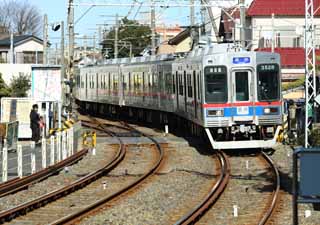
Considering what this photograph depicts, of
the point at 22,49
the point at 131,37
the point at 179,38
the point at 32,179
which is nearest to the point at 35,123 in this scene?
the point at 32,179

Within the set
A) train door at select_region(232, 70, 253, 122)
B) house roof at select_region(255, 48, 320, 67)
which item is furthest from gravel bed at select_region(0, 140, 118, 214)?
house roof at select_region(255, 48, 320, 67)

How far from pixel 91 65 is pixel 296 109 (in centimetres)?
1864

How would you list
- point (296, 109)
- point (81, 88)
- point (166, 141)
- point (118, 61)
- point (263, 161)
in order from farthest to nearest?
point (81, 88) → point (118, 61) → point (296, 109) → point (166, 141) → point (263, 161)

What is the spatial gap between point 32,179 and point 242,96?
252 inches

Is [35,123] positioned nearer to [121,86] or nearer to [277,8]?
[121,86]

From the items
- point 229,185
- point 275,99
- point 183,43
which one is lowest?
point 229,185

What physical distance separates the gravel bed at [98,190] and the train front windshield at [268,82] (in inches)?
129

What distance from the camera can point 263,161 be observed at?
726 inches

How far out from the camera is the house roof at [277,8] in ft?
149

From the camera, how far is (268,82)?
64.1 feet

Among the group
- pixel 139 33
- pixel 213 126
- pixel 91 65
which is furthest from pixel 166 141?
pixel 139 33

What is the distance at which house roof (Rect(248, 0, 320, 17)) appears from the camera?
45.4 metres

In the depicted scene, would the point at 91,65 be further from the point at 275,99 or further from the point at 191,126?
the point at 275,99

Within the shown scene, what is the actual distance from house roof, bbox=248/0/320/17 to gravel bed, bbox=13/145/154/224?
25.7 metres
